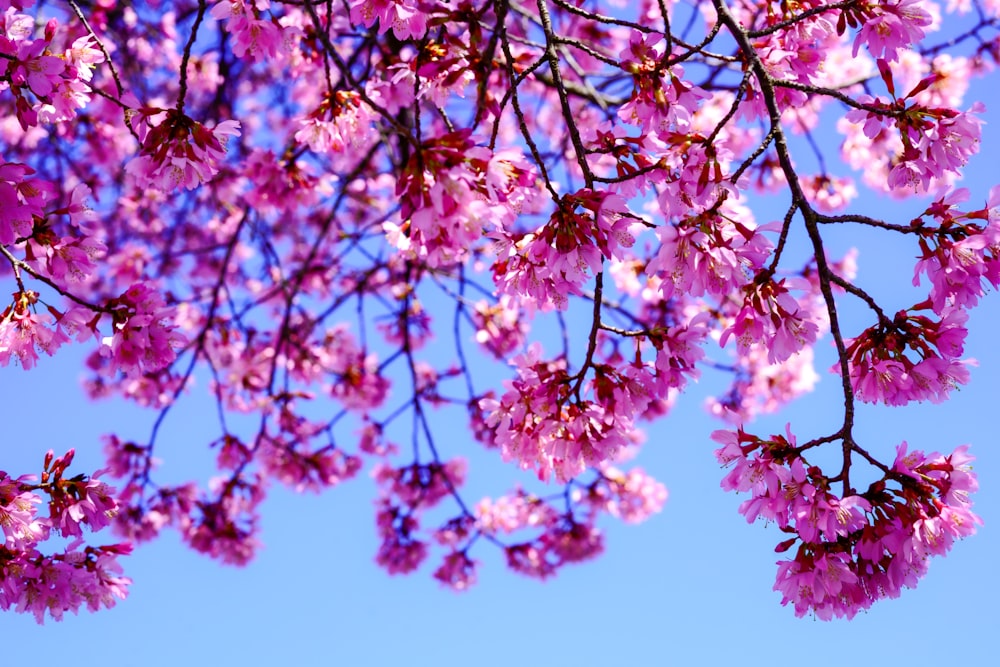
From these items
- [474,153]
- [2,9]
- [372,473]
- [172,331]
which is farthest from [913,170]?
[372,473]

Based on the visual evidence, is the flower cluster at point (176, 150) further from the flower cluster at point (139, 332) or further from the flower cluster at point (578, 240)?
the flower cluster at point (578, 240)

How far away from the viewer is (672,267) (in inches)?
79.2

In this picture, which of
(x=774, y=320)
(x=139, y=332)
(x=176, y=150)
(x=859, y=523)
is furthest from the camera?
(x=139, y=332)

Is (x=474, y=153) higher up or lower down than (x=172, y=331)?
lower down

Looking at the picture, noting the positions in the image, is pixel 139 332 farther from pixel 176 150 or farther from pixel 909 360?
pixel 909 360

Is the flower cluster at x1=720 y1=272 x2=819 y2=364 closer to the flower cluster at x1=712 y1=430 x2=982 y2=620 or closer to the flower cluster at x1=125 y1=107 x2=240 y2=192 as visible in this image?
the flower cluster at x1=712 y1=430 x2=982 y2=620

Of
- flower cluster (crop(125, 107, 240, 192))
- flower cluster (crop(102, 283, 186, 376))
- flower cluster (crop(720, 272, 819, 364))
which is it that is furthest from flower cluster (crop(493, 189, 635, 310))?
flower cluster (crop(102, 283, 186, 376))

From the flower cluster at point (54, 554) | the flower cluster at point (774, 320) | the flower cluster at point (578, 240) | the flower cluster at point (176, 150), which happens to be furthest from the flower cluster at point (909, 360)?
the flower cluster at point (54, 554)

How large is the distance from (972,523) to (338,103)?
7.49ft

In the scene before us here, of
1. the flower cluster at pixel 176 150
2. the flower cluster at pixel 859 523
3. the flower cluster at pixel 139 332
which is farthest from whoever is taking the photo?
the flower cluster at pixel 139 332

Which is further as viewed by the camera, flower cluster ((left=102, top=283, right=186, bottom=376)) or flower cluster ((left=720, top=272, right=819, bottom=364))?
flower cluster ((left=102, top=283, right=186, bottom=376))

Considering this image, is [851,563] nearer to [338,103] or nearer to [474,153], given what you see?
[474,153]

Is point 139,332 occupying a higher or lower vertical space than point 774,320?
higher

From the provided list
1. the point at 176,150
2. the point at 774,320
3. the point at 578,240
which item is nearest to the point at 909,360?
the point at 774,320
